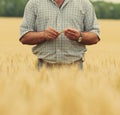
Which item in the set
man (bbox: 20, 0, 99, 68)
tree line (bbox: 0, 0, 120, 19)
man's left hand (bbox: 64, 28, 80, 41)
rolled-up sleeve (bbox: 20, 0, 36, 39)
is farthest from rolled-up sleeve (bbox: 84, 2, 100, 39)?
tree line (bbox: 0, 0, 120, 19)

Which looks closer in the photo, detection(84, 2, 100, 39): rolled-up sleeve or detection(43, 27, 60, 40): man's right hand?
detection(43, 27, 60, 40): man's right hand

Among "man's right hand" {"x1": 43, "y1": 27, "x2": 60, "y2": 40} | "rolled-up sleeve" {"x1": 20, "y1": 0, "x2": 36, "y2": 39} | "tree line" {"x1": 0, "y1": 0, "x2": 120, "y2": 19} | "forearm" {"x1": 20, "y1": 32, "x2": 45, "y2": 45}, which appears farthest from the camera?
"tree line" {"x1": 0, "y1": 0, "x2": 120, "y2": 19}

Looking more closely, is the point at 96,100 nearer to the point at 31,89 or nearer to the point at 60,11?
the point at 31,89

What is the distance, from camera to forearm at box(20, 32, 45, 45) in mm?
3229

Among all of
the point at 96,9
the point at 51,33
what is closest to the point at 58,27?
the point at 51,33

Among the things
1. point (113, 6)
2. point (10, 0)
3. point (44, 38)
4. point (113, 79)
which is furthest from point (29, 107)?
point (113, 6)

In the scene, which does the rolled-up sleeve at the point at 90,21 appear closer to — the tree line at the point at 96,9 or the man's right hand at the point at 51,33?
the man's right hand at the point at 51,33

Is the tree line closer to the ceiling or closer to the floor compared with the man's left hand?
closer to the floor

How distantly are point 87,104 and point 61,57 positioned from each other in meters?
2.01

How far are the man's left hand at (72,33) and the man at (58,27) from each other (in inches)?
3.4

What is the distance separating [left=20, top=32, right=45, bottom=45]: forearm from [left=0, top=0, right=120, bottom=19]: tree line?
39159 mm

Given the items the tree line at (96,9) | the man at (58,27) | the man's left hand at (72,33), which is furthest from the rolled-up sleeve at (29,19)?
the tree line at (96,9)

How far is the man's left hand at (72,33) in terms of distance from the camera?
3.11m

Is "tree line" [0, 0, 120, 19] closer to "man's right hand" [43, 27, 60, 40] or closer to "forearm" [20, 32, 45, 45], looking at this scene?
"forearm" [20, 32, 45, 45]
